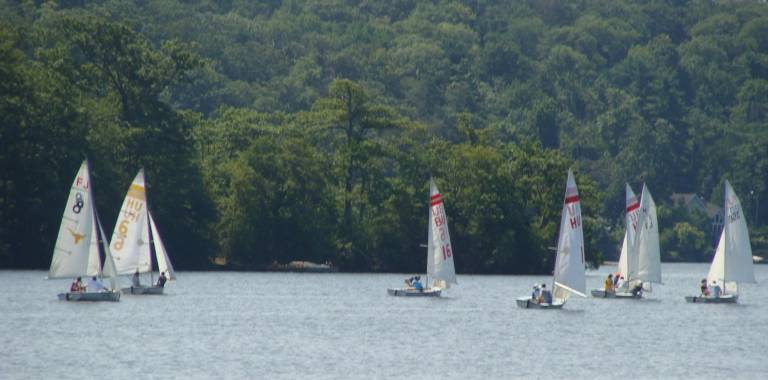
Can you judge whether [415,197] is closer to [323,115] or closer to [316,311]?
[323,115]

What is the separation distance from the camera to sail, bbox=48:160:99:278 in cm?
6912

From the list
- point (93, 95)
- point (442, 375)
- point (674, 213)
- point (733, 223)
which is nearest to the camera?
point (442, 375)

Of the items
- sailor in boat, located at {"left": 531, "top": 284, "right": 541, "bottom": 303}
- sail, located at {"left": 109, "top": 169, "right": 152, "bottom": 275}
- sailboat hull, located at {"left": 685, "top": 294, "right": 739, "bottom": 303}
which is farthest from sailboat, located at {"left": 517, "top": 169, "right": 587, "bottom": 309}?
sail, located at {"left": 109, "top": 169, "right": 152, "bottom": 275}

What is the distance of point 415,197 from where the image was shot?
107 meters

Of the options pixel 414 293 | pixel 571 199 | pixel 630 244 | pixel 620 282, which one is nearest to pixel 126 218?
pixel 414 293

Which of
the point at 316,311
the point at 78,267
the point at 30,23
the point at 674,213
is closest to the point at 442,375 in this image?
the point at 316,311

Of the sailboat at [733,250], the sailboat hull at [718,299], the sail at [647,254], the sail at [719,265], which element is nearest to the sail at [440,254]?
the sail at [647,254]

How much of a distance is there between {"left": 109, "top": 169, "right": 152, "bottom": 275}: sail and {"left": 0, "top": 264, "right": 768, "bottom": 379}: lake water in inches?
77.4

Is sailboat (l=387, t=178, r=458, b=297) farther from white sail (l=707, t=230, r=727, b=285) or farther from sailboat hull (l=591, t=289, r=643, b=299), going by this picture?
white sail (l=707, t=230, r=727, b=285)

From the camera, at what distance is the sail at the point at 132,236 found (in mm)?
73312

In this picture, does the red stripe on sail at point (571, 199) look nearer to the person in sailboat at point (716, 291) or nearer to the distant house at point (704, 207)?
the person in sailboat at point (716, 291)

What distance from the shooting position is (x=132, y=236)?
242 feet

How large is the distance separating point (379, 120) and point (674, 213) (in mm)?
71461

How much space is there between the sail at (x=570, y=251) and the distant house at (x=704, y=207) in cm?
11222
